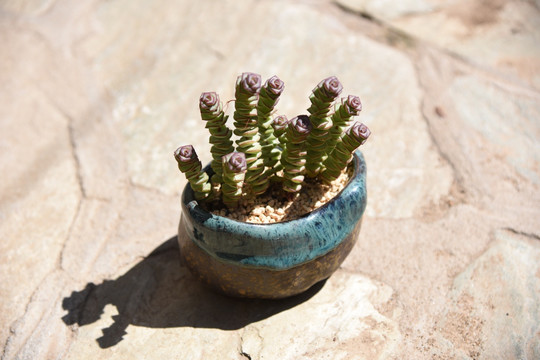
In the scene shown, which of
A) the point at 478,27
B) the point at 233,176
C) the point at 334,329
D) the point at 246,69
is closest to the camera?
the point at 233,176

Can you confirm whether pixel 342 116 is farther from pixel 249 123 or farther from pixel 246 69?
pixel 246 69

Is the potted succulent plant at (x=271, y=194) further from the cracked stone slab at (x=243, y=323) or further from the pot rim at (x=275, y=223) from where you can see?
the cracked stone slab at (x=243, y=323)

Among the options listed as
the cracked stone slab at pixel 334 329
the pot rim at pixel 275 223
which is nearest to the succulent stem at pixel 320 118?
the pot rim at pixel 275 223

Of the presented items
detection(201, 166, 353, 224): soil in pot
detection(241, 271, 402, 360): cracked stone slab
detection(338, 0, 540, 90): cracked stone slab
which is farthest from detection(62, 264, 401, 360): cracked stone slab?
detection(338, 0, 540, 90): cracked stone slab

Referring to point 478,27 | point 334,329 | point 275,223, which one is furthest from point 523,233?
point 478,27

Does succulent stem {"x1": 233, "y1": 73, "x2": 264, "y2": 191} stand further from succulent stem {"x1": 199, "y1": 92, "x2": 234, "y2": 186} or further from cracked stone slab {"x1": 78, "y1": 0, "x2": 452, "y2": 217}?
cracked stone slab {"x1": 78, "y1": 0, "x2": 452, "y2": 217}

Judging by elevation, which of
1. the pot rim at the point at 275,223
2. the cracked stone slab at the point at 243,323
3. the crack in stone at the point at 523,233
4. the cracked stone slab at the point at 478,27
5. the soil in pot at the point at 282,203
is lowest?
the cracked stone slab at the point at 243,323

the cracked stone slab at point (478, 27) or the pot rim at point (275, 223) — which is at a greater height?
the pot rim at point (275, 223)
